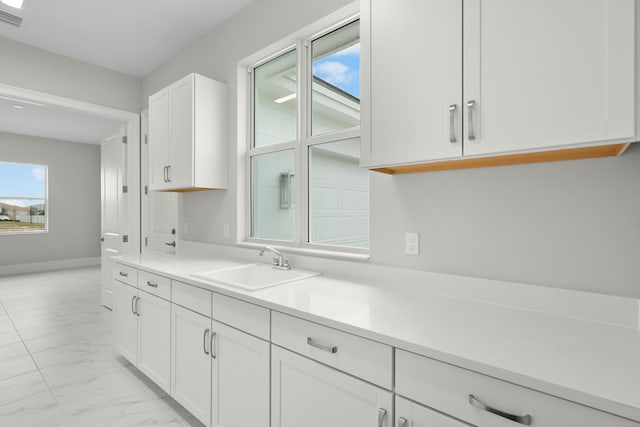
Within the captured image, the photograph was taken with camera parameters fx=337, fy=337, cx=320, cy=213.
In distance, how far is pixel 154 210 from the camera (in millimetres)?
3703

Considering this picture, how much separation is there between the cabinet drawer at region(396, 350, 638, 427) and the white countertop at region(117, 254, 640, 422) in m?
0.03

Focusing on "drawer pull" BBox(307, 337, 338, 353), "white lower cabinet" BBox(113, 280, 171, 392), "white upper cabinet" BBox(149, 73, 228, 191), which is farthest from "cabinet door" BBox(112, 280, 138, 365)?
"drawer pull" BBox(307, 337, 338, 353)

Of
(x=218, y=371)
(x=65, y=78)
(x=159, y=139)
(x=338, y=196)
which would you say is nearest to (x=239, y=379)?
(x=218, y=371)

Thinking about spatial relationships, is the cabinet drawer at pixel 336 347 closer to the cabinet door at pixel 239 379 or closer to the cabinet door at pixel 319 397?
the cabinet door at pixel 319 397

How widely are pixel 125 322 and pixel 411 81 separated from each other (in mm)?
2580

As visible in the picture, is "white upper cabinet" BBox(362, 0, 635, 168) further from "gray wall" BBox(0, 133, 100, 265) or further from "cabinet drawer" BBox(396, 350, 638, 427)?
"gray wall" BBox(0, 133, 100, 265)

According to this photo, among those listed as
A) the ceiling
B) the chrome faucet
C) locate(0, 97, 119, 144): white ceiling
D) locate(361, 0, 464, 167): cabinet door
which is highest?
the ceiling

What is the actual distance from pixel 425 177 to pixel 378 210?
312mm

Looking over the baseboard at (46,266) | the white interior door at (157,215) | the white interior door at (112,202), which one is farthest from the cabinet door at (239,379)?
the baseboard at (46,266)

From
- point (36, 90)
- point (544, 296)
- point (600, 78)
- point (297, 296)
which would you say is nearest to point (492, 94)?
point (600, 78)

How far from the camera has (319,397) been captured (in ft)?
4.13

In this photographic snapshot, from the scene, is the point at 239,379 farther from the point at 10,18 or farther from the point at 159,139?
the point at 10,18

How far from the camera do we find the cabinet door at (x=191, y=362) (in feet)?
5.83

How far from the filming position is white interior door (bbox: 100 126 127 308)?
397 cm
